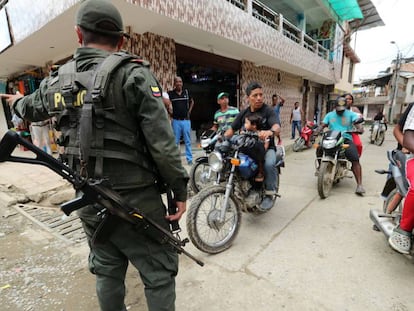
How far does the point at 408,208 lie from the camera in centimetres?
184

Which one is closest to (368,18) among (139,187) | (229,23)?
(229,23)

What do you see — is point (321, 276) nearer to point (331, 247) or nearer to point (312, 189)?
point (331, 247)

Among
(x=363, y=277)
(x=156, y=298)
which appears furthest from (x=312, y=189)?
(x=156, y=298)

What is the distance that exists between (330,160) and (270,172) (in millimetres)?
1405

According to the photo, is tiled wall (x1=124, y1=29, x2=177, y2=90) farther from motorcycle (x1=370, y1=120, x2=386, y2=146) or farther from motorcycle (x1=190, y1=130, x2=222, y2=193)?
motorcycle (x1=370, y1=120, x2=386, y2=146)

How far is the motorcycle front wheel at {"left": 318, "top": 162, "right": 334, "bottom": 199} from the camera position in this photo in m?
3.44

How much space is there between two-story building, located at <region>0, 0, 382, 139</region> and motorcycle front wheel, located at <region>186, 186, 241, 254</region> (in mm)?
3027

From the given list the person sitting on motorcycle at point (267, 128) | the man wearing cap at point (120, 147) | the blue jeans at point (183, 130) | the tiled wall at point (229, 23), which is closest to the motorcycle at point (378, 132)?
the tiled wall at point (229, 23)

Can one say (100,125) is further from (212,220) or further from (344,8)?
(344,8)

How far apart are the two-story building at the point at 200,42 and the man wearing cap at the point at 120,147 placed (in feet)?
9.35

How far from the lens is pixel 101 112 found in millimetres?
989

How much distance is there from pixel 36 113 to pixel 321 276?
2.26 m

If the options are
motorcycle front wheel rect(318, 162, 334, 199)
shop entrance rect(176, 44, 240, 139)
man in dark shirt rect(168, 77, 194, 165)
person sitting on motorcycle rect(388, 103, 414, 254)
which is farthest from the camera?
shop entrance rect(176, 44, 240, 139)

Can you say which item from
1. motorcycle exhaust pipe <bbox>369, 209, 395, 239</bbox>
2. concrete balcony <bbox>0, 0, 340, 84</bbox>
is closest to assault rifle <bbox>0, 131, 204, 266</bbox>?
motorcycle exhaust pipe <bbox>369, 209, 395, 239</bbox>
